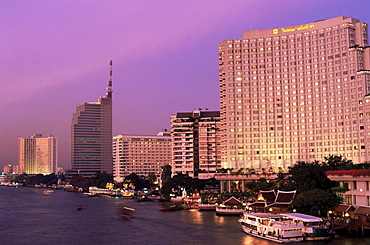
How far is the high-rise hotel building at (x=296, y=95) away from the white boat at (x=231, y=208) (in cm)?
6508

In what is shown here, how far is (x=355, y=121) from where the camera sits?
6978 inches

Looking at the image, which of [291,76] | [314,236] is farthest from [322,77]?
[314,236]

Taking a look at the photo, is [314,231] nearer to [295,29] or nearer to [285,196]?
[285,196]

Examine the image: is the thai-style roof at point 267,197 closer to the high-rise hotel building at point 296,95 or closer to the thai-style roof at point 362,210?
the thai-style roof at point 362,210

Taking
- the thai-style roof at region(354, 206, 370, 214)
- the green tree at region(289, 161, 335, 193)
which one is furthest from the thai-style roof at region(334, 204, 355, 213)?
the green tree at region(289, 161, 335, 193)

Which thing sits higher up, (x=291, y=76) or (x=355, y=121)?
(x=291, y=76)

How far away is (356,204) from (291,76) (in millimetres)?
106126

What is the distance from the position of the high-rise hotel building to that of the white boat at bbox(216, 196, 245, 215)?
214ft

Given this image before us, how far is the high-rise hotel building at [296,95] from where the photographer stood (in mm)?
178250

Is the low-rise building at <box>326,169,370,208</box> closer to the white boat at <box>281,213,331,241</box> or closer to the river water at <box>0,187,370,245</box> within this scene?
the river water at <box>0,187,370,245</box>

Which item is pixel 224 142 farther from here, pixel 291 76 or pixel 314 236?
pixel 314 236

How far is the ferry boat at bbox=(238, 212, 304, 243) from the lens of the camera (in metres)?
77.1

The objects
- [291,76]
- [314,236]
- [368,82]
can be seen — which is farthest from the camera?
[291,76]

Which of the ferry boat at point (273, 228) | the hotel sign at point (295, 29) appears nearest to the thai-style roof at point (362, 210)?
the ferry boat at point (273, 228)
